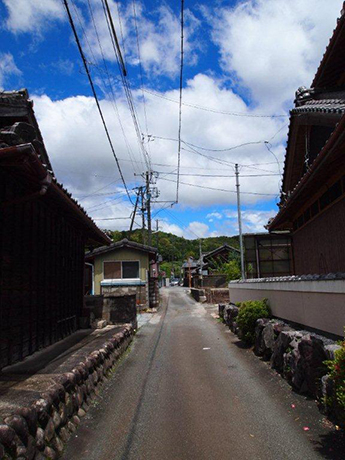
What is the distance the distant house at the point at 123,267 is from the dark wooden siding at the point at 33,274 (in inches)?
529

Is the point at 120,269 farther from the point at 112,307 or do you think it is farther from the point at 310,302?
the point at 310,302

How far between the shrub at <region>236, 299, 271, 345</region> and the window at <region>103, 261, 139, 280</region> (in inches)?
578

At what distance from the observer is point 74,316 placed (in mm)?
11156

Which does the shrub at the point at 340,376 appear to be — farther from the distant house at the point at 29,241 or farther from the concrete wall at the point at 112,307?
the concrete wall at the point at 112,307

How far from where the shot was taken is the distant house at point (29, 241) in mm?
5234

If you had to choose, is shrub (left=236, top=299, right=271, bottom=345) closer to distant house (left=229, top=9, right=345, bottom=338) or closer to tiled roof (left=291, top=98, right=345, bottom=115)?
distant house (left=229, top=9, right=345, bottom=338)

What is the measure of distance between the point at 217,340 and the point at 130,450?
848cm

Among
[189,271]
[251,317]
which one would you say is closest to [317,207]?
[251,317]

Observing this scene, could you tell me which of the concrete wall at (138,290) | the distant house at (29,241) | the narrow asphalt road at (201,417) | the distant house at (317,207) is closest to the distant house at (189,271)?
the concrete wall at (138,290)

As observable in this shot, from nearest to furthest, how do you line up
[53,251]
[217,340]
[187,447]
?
[187,447]
[53,251]
[217,340]

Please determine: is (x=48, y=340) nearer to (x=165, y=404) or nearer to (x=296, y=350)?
(x=165, y=404)

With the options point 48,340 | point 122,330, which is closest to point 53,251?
point 48,340

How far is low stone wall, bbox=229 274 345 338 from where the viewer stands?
19.7 feet

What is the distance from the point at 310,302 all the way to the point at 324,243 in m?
2.52
